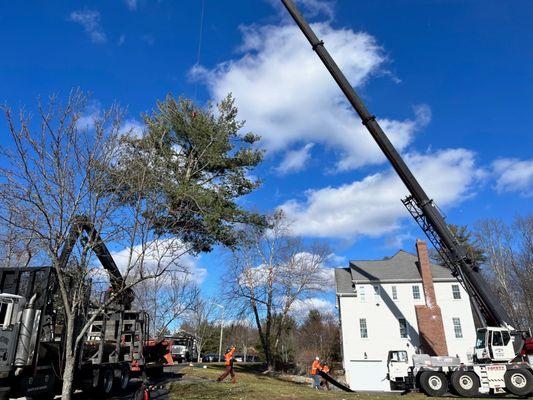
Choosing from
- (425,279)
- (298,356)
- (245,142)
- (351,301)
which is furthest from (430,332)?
(298,356)

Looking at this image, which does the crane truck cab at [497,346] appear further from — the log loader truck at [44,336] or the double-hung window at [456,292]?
the double-hung window at [456,292]

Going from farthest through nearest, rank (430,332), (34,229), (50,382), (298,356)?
(298,356) → (430,332) → (50,382) → (34,229)

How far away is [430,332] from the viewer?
34094 mm

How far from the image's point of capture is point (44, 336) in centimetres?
1093

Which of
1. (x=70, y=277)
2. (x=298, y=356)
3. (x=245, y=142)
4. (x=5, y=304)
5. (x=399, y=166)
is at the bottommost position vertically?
(x=298, y=356)

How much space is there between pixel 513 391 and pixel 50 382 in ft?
54.5

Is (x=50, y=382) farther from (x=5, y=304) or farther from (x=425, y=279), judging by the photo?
(x=425, y=279)

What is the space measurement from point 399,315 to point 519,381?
21.1 metres

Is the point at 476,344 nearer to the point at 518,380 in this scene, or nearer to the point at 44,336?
the point at 518,380

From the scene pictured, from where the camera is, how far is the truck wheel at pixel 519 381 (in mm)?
15508

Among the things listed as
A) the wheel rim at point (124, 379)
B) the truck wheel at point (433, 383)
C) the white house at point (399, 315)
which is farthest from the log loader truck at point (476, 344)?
the white house at point (399, 315)

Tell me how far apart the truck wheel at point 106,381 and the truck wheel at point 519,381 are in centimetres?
1533

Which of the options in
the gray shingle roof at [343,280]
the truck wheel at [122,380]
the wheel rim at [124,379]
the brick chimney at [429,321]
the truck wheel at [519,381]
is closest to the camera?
the truck wheel at [122,380]

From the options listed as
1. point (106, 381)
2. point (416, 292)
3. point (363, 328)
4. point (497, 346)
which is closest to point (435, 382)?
point (497, 346)
